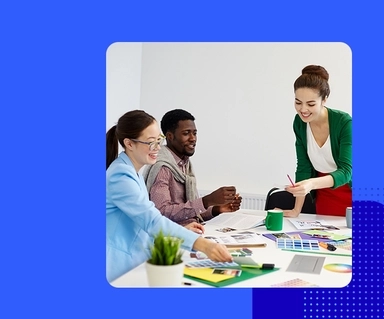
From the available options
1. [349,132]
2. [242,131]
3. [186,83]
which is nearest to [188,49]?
[186,83]

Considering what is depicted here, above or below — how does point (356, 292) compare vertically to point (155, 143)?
below

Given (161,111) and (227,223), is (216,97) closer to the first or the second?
(161,111)

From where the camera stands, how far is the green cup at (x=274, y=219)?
1996 millimetres

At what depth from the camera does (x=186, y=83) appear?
73.0 inches

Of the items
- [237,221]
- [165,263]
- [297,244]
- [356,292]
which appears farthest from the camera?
[237,221]

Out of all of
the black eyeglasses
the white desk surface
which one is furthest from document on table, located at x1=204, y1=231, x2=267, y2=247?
the black eyeglasses

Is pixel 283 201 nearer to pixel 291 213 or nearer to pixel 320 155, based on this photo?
pixel 291 213

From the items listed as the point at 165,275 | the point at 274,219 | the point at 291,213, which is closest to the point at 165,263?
the point at 165,275

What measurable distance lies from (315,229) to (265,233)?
201 millimetres

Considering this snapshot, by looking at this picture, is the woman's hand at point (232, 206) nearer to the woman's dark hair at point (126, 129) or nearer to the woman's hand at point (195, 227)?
the woman's hand at point (195, 227)

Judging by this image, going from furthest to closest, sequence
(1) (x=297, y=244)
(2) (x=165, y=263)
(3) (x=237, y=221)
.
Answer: (3) (x=237, y=221) → (1) (x=297, y=244) → (2) (x=165, y=263)

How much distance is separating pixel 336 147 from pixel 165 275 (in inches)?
30.0

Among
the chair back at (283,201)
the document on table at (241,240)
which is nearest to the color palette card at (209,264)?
the document on table at (241,240)

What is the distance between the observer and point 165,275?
1.60 meters
